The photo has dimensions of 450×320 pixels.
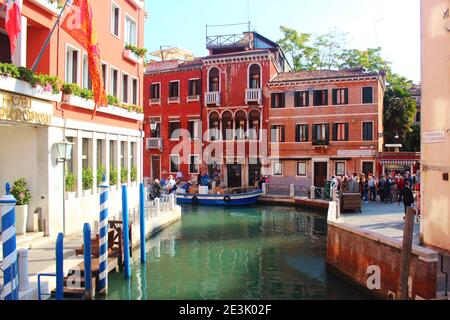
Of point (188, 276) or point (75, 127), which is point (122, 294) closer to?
point (188, 276)

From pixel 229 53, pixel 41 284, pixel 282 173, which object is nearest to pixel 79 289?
pixel 41 284

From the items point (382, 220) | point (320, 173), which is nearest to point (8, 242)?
point (382, 220)

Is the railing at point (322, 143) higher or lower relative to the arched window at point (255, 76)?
lower

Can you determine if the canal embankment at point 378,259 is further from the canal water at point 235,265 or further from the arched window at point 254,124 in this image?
the arched window at point 254,124

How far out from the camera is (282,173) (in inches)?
1150

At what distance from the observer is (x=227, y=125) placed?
30359 mm

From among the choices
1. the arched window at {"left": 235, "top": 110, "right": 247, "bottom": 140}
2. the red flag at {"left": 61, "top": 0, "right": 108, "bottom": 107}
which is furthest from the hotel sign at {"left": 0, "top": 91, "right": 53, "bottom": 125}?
the arched window at {"left": 235, "top": 110, "right": 247, "bottom": 140}

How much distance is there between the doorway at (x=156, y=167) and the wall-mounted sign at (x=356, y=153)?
12730 mm

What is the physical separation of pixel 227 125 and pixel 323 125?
255 inches

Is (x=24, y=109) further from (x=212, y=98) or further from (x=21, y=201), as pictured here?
(x=212, y=98)

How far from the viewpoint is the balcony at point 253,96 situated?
29.3 meters

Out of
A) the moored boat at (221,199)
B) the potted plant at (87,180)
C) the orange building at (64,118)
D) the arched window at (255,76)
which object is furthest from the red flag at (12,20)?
the arched window at (255,76)

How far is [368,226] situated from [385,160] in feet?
51.6

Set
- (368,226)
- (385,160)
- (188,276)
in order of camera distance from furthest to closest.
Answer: (385,160) → (368,226) → (188,276)
